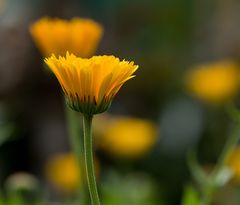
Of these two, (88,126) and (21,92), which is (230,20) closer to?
(21,92)

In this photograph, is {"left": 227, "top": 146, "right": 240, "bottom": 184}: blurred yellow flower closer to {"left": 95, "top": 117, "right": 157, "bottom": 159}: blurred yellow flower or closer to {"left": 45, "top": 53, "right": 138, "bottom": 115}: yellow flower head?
{"left": 95, "top": 117, "right": 157, "bottom": 159}: blurred yellow flower

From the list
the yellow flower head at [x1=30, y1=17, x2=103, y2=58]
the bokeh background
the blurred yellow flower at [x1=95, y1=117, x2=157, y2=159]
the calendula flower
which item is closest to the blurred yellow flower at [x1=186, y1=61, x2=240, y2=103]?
the bokeh background

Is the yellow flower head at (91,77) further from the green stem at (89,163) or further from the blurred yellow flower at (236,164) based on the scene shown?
the blurred yellow flower at (236,164)

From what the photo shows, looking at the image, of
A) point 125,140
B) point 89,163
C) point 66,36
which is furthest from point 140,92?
point 89,163

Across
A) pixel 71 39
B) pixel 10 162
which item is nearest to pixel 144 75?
pixel 10 162

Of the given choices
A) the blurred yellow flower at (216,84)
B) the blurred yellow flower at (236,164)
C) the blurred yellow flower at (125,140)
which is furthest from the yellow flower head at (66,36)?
the blurred yellow flower at (216,84)

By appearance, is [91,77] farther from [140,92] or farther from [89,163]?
[140,92]
